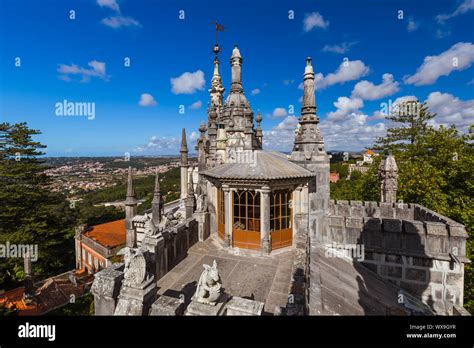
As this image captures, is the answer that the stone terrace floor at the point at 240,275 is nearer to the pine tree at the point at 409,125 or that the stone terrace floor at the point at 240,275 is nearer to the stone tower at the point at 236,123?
the stone tower at the point at 236,123

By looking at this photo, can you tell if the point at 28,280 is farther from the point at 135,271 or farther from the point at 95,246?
the point at 135,271

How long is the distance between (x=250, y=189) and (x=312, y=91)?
7.08m

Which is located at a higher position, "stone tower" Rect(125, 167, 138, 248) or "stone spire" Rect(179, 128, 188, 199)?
"stone spire" Rect(179, 128, 188, 199)

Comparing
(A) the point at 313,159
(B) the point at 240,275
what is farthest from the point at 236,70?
(B) the point at 240,275

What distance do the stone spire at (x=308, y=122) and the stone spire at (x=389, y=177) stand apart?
4.79m

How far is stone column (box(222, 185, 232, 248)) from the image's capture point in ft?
35.8

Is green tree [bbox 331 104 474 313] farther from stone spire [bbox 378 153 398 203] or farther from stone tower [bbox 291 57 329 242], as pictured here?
stone tower [bbox 291 57 329 242]

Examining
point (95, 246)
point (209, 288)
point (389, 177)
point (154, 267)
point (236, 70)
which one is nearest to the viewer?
point (209, 288)

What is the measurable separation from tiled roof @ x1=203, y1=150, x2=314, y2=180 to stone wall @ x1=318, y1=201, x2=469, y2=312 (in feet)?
11.0

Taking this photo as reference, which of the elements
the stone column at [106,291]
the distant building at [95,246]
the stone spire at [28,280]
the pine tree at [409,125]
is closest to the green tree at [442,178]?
the pine tree at [409,125]

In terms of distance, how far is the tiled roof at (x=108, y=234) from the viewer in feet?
102

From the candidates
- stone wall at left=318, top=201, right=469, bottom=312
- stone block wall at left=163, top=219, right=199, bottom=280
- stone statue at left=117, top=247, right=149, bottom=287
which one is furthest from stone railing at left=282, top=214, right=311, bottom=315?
stone block wall at left=163, top=219, right=199, bottom=280

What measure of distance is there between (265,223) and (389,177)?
903 cm

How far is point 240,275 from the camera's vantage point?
29.1 ft
